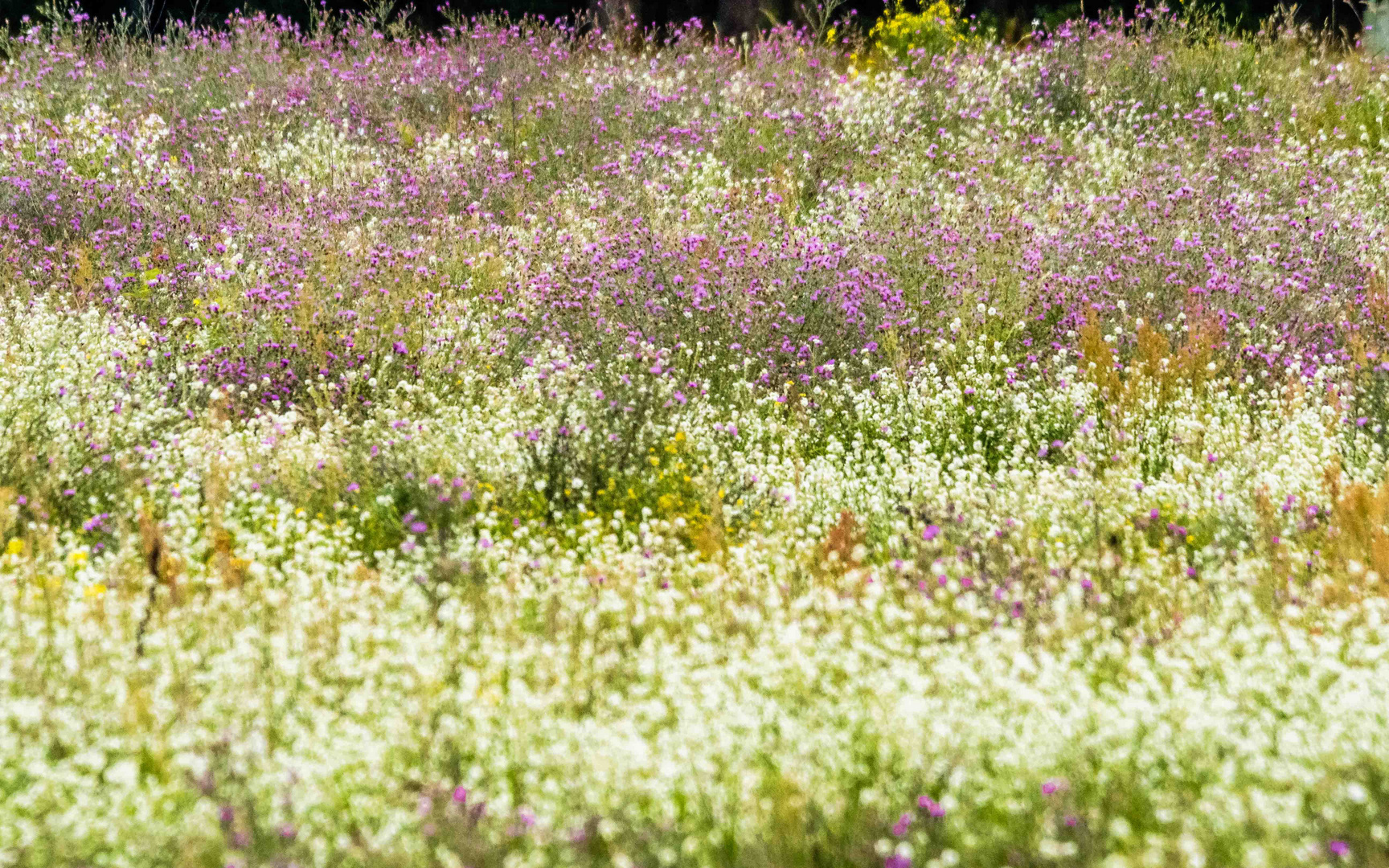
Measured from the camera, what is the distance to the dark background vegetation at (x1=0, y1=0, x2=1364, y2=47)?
15.4 meters

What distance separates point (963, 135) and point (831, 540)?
252 inches

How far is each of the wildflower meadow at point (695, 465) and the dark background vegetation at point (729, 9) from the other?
398 cm

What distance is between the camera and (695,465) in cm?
517

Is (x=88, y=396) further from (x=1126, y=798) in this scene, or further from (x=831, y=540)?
(x=1126, y=798)

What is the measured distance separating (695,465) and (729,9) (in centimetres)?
1196

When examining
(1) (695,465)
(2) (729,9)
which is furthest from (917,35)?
(1) (695,465)

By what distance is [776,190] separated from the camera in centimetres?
870

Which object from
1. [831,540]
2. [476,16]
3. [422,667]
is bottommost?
[831,540]

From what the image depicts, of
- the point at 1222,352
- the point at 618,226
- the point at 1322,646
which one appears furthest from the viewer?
the point at 618,226

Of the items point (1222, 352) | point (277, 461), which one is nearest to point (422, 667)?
point (277, 461)

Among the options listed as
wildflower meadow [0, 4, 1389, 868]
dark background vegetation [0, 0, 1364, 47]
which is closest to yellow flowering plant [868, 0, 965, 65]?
dark background vegetation [0, 0, 1364, 47]

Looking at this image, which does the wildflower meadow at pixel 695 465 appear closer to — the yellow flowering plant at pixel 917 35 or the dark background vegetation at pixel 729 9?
the yellow flowering plant at pixel 917 35

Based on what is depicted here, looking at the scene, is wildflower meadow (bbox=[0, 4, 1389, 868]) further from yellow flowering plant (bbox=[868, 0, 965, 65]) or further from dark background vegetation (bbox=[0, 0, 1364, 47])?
dark background vegetation (bbox=[0, 0, 1364, 47])

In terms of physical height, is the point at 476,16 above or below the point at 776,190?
above
